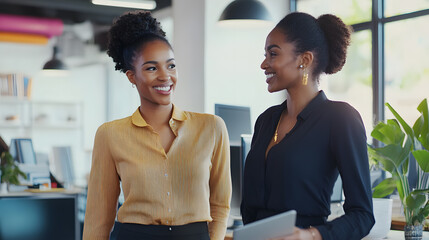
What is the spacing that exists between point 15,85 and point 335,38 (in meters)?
8.99

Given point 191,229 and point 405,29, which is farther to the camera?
point 405,29

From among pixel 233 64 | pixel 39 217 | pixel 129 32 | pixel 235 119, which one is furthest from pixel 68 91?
pixel 129 32

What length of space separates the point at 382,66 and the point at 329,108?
4782 millimetres

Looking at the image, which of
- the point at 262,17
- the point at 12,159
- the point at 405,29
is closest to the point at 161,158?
the point at 262,17

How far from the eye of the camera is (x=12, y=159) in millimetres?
5578

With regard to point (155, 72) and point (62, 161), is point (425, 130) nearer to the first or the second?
point (155, 72)

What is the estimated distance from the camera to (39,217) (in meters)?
5.32

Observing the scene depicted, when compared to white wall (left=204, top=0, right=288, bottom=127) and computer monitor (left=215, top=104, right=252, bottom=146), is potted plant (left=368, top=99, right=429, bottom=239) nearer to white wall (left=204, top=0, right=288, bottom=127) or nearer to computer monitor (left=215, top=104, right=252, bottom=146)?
computer monitor (left=215, top=104, right=252, bottom=146)

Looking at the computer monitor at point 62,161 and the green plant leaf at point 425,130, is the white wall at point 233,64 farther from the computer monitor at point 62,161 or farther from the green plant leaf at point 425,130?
the green plant leaf at point 425,130

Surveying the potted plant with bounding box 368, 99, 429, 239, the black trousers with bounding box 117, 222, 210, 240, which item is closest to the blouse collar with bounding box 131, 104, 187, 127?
the black trousers with bounding box 117, 222, 210, 240

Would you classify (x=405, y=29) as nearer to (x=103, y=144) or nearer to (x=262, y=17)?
(x=262, y=17)

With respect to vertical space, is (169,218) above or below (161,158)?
below

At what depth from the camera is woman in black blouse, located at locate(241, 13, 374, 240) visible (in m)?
1.43

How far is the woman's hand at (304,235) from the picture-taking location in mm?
1364
